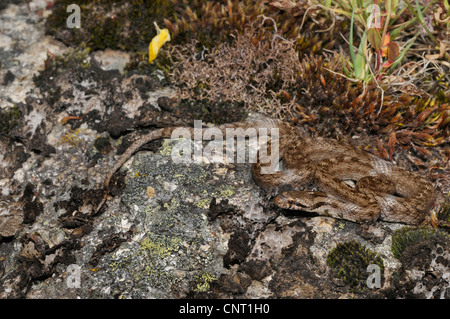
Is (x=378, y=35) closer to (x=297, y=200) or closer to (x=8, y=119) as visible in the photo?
(x=297, y=200)

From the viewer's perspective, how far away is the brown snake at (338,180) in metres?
5.29

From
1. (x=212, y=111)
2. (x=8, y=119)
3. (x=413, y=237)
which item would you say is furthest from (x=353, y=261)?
(x=8, y=119)

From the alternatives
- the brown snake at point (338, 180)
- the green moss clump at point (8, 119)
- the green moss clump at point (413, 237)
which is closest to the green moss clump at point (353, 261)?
the green moss clump at point (413, 237)

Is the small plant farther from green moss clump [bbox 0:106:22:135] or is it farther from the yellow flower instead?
green moss clump [bbox 0:106:22:135]

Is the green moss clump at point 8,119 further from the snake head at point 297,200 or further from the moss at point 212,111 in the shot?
the snake head at point 297,200

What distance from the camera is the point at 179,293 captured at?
14.9 feet

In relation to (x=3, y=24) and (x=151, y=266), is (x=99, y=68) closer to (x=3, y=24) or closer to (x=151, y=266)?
(x=3, y=24)

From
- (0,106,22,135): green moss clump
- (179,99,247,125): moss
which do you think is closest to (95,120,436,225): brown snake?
(179,99,247,125): moss

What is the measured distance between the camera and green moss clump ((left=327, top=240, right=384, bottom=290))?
4.59 meters

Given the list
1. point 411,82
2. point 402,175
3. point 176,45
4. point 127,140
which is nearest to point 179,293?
point 127,140

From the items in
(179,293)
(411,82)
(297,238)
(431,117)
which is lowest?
(179,293)

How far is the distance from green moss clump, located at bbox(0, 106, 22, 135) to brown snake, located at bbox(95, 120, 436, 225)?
1.89m

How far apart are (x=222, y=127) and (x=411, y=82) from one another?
3.00m

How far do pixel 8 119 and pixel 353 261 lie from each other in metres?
5.34
